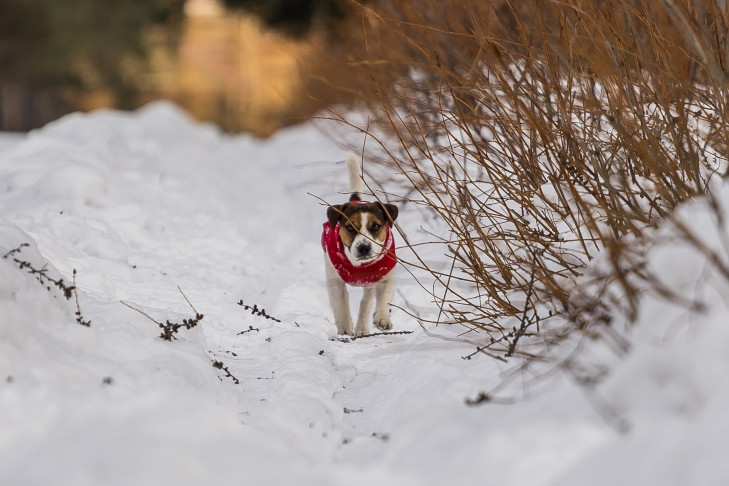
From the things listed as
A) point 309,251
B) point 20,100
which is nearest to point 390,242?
point 309,251

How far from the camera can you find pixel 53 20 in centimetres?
2380

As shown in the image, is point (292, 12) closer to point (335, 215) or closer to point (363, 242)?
point (335, 215)

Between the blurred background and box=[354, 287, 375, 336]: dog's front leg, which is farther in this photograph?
the blurred background

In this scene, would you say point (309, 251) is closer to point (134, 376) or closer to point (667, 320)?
point (134, 376)

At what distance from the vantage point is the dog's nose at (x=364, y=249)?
4.96m

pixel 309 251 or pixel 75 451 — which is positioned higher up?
pixel 309 251

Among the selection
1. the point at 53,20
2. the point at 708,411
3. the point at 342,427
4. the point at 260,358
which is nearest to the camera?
the point at 708,411

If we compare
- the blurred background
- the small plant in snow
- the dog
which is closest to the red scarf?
the dog

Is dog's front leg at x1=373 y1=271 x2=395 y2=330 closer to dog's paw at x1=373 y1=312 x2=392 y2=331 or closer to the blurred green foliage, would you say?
dog's paw at x1=373 y1=312 x2=392 y2=331

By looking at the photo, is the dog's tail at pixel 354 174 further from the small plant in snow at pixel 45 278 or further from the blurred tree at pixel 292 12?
the blurred tree at pixel 292 12

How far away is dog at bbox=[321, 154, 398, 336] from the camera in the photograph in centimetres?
505

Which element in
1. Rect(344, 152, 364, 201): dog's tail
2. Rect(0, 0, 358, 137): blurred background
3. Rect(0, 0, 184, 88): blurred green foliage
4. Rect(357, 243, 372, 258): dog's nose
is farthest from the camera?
Rect(0, 0, 184, 88): blurred green foliage

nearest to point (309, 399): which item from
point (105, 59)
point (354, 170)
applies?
point (354, 170)

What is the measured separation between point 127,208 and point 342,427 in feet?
16.4
